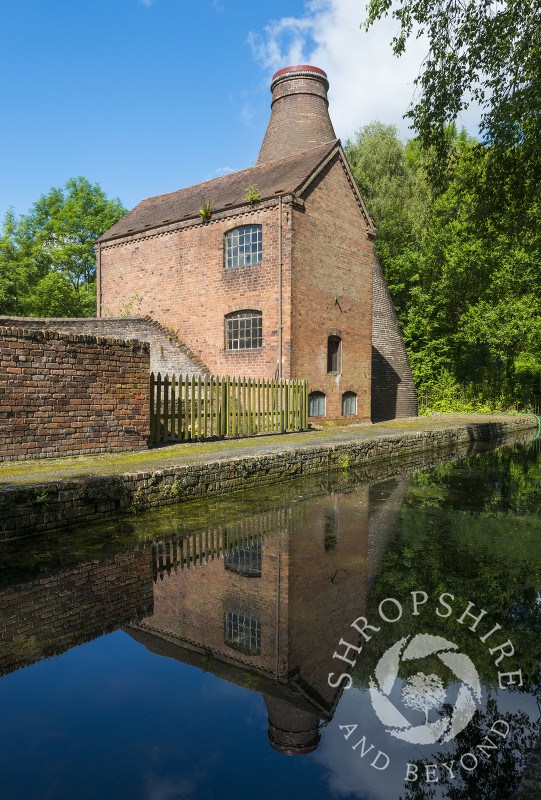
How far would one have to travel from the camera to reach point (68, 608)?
3.75 m

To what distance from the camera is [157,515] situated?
6.68 metres

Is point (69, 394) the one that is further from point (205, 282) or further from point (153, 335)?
point (205, 282)

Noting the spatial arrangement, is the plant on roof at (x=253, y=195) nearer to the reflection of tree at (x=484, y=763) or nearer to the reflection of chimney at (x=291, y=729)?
the reflection of chimney at (x=291, y=729)

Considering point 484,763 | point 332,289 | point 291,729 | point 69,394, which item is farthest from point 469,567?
point 332,289

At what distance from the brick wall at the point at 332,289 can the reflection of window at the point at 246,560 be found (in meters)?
12.1

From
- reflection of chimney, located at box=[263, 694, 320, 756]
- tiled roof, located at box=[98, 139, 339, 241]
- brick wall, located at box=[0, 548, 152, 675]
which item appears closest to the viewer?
reflection of chimney, located at box=[263, 694, 320, 756]

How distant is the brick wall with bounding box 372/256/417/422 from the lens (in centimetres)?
2297

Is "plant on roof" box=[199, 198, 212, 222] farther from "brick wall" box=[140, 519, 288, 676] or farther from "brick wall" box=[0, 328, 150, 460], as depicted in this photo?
"brick wall" box=[140, 519, 288, 676]

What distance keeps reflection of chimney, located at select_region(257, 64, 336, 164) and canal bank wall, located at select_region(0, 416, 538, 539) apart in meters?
14.8

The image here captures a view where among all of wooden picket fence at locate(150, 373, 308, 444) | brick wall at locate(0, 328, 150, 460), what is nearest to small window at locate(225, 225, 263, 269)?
wooden picket fence at locate(150, 373, 308, 444)

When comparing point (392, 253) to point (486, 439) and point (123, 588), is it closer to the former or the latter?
point (486, 439)

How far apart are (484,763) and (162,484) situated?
17.8 ft

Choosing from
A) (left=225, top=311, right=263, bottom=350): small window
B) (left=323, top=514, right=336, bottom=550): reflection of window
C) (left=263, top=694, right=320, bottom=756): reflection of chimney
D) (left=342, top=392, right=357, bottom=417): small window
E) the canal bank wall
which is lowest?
(left=263, top=694, right=320, bottom=756): reflection of chimney

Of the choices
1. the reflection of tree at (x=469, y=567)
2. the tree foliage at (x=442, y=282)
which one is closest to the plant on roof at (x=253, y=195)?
the tree foliage at (x=442, y=282)
